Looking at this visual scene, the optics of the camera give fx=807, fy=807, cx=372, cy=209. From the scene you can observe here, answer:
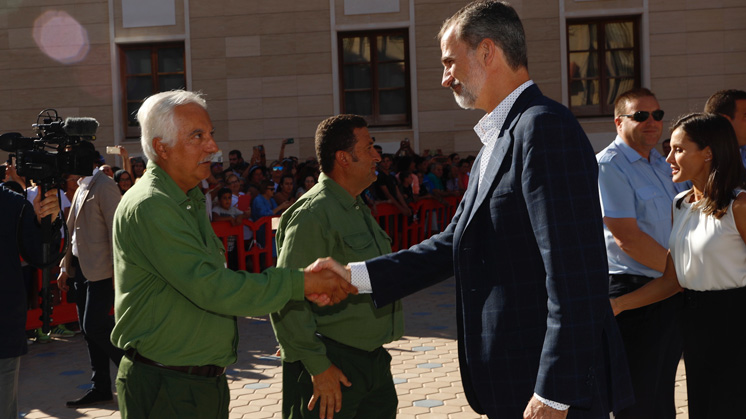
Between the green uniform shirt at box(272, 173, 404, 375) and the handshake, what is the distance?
0.25 m

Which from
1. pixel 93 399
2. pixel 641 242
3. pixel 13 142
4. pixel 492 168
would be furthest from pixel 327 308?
pixel 93 399

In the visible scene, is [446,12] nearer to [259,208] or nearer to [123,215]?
[259,208]

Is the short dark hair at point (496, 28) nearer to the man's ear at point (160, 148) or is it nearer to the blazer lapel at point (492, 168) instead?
the blazer lapel at point (492, 168)

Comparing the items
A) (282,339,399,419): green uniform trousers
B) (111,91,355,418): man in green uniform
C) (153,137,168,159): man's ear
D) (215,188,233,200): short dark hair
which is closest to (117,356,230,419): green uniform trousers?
(111,91,355,418): man in green uniform

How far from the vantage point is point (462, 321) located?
2.80 metres

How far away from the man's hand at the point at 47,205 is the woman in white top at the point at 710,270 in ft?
9.90

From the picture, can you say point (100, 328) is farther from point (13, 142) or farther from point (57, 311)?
point (57, 311)

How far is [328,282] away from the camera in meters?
3.38

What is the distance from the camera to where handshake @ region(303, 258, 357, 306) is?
3.34 m

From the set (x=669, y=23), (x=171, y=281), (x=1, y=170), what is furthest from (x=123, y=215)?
(x=669, y=23)

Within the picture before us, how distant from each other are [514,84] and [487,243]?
0.57 metres

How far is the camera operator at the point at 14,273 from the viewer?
172 inches

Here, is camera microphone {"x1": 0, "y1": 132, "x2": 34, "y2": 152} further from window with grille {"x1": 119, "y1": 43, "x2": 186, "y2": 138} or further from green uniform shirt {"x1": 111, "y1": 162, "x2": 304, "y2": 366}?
window with grille {"x1": 119, "y1": 43, "x2": 186, "y2": 138}

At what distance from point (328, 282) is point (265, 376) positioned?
407cm
